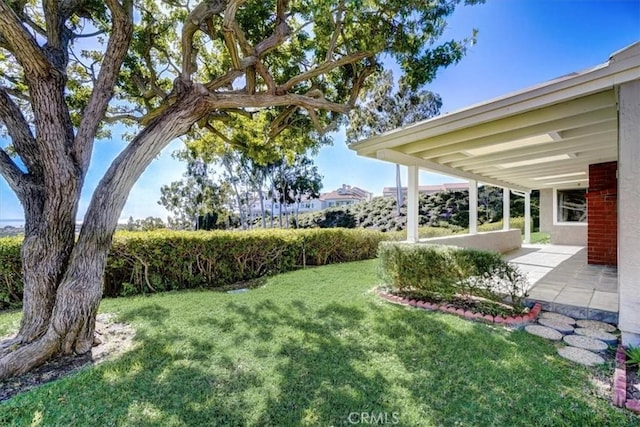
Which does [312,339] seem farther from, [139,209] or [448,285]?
[139,209]

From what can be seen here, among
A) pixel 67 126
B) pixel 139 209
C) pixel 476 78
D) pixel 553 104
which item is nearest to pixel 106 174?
pixel 67 126

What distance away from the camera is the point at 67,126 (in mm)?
4188

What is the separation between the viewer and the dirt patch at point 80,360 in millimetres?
3203

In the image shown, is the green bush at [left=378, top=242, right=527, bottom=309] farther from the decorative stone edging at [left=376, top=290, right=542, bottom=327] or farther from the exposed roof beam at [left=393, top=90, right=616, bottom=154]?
the exposed roof beam at [left=393, top=90, right=616, bottom=154]

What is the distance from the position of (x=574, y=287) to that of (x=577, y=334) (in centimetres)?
259

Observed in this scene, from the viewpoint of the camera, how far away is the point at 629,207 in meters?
3.52

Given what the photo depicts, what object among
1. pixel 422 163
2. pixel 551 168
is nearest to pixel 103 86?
pixel 422 163

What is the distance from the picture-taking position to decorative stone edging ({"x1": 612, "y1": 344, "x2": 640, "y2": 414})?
8.65 feet

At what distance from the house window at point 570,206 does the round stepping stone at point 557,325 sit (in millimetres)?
12775

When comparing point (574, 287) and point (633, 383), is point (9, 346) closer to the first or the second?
point (633, 383)

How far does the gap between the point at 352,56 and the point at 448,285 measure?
5055 mm

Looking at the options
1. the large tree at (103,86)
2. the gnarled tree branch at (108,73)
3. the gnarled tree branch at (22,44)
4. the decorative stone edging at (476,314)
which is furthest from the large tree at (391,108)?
the gnarled tree branch at (22,44)

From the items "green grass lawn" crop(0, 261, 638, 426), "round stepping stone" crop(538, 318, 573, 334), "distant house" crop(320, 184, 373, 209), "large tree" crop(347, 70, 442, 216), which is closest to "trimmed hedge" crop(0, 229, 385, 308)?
"green grass lawn" crop(0, 261, 638, 426)

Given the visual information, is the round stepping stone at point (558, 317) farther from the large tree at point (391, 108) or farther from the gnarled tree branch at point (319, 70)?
the large tree at point (391, 108)
